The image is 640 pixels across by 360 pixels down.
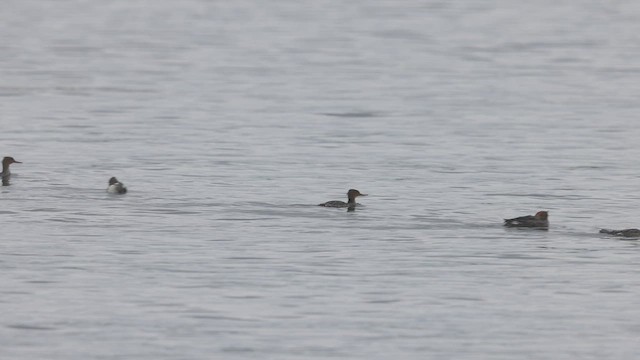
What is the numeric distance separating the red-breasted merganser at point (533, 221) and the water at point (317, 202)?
0.72ft

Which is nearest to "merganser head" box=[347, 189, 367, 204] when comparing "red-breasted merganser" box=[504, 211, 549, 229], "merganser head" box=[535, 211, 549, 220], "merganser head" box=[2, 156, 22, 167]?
"red-breasted merganser" box=[504, 211, 549, 229]

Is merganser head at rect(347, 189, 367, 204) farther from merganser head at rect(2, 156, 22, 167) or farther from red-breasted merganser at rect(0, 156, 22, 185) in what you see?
merganser head at rect(2, 156, 22, 167)

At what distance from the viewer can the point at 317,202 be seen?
89.4ft

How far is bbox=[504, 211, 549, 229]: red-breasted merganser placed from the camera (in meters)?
24.4

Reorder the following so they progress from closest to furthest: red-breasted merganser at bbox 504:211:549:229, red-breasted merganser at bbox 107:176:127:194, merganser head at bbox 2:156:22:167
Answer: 1. red-breasted merganser at bbox 504:211:549:229
2. red-breasted merganser at bbox 107:176:127:194
3. merganser head at bbox 2:156:22:167

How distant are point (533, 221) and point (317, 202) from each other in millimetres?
4091

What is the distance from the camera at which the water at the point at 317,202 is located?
1841 cm

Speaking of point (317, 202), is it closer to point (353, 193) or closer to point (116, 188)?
point (353, 193)

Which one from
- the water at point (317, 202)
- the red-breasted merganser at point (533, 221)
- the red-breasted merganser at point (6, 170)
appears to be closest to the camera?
the water at point (317, 202)

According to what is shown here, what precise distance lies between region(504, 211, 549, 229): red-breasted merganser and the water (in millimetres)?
218

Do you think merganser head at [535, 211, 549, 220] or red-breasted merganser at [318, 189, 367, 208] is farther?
red-breasted merganser at [318, 189, 367, 208]

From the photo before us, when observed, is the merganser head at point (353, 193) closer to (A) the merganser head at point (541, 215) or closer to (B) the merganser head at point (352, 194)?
(B) the merganser head at point (352, 194)

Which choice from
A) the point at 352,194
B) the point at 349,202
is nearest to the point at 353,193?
the point at 352,194

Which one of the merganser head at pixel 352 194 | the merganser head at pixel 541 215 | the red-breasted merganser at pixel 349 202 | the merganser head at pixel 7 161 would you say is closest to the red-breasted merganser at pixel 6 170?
the merganser head at pixel 7 161
